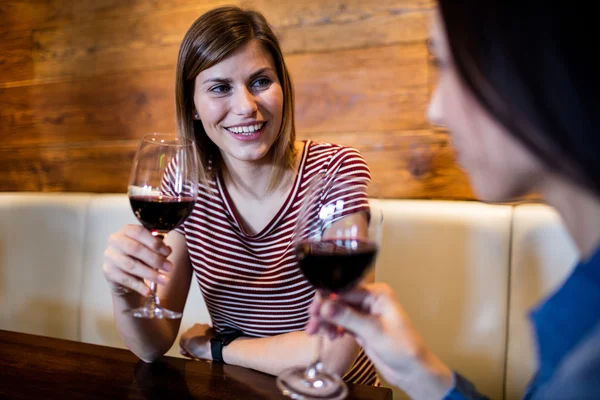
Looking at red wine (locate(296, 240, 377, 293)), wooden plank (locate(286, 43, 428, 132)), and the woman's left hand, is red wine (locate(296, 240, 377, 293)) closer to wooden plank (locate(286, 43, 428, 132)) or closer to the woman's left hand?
the woman's left hand

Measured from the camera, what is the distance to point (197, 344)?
1.21 m

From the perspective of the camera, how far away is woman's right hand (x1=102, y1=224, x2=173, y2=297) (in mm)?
970

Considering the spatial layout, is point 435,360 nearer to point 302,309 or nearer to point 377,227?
point 377,227

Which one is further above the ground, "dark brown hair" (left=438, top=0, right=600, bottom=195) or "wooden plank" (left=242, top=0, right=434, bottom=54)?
"wooden plank" (left=242, top=0, right=434, bottom=54)

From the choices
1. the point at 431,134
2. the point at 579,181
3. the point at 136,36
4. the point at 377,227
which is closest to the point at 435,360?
the point at 377,227

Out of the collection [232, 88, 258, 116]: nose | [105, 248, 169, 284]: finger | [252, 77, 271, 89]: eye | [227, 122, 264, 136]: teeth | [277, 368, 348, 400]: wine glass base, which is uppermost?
[252, 77, 271, 89]: eye

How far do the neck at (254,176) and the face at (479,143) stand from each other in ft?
2.41

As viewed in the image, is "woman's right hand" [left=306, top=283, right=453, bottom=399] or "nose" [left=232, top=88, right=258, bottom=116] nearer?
"woman's right hand" [left=306, top=283, right=453, bottom=399]

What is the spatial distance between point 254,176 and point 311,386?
2.28 feet

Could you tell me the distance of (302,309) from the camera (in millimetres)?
1254

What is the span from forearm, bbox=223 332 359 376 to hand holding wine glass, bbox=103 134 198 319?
8.3 inches

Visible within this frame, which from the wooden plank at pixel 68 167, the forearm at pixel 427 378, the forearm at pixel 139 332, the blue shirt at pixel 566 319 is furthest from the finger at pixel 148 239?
the wooden plank at pixel 68 167

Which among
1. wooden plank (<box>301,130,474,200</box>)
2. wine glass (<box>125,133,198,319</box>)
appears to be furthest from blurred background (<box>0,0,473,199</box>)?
wine glass (<box>125,133,198,319</box>)

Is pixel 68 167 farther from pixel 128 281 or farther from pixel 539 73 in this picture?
pixel 539 73
